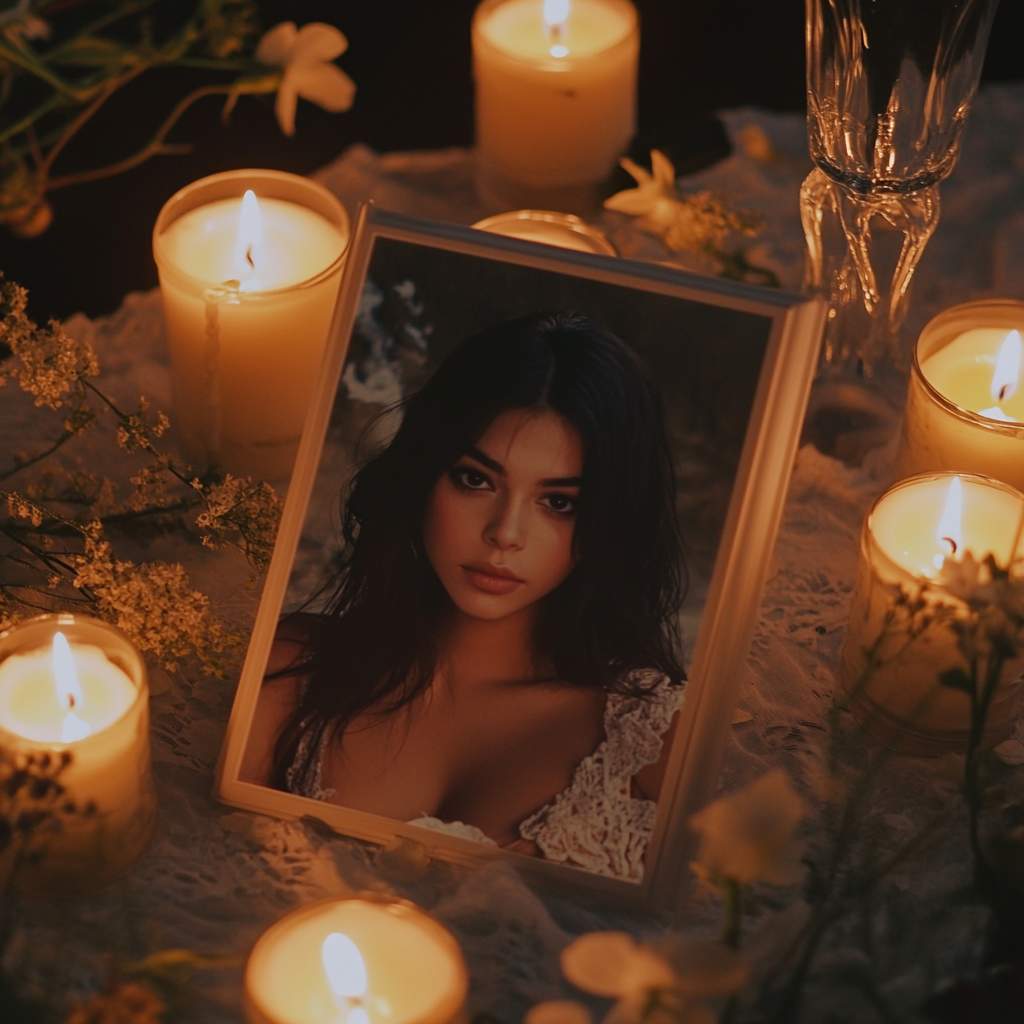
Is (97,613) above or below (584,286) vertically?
below

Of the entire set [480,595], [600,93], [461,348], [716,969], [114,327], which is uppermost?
[600,93]

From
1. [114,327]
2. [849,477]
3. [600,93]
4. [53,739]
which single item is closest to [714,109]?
[600,93]

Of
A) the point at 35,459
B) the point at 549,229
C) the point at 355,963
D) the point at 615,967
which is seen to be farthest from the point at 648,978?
the point at 549,229

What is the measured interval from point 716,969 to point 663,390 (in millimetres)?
326

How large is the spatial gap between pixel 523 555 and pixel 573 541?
29 mm

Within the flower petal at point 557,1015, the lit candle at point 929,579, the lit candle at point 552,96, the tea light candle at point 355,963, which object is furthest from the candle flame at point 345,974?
the lit candle at point 552,96

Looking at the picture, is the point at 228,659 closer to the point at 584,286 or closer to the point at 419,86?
the point at 584,286

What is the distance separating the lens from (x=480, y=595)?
0.80 m

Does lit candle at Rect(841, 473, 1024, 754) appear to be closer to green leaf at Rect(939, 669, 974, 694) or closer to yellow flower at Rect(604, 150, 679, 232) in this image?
green leaf at Rect(939, 669, 974, 694)

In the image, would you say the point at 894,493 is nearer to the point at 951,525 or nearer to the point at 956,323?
the point at 951,525

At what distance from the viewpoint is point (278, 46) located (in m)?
1.09

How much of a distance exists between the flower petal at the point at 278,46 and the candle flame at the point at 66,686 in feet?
1.77

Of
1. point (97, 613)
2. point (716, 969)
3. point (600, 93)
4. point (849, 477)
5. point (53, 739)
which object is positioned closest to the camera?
point (716, 969)

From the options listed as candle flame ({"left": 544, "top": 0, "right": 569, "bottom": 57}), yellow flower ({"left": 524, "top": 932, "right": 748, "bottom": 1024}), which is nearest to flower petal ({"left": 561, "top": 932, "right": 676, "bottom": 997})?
yellow flower ({"left": 524, "top": 932, "right": 748, "bottom": 1024})
